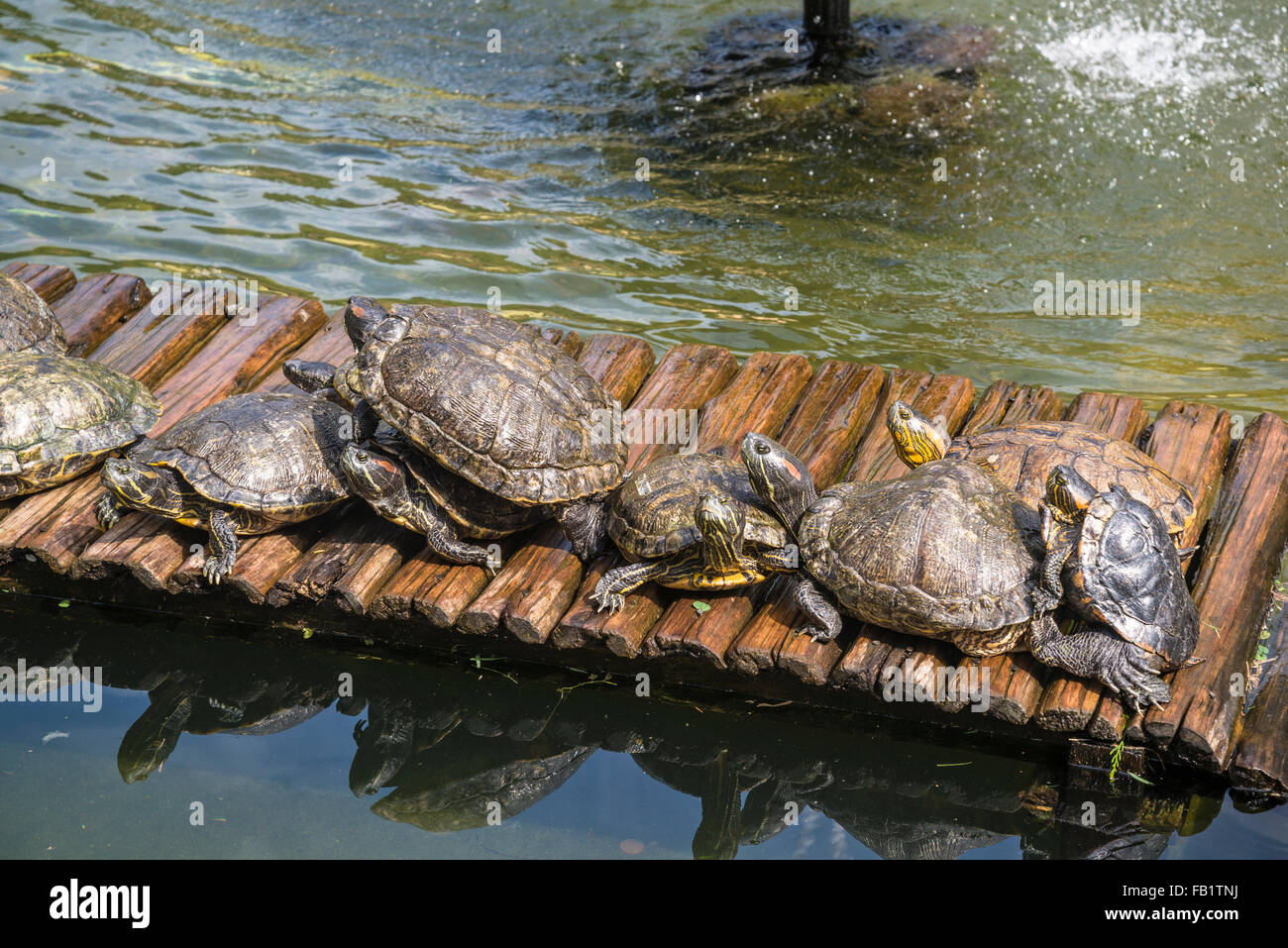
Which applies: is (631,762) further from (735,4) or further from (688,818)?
(735,4)

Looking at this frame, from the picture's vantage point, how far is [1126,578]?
13.6 ft

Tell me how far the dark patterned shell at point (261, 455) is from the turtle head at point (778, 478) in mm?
1834

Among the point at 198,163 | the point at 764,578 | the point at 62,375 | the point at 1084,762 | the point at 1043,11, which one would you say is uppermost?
the point at 1043,11

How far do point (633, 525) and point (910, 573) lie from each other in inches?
45.7

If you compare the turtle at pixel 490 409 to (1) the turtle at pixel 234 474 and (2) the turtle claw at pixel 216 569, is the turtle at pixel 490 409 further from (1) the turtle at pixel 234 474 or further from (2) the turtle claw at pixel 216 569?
(2) the turtle claw at pixel 216 569

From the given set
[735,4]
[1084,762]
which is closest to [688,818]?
[1084,762]

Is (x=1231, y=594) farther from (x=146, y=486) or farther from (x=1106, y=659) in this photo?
(x=146, y=486)

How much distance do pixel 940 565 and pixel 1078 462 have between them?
982 millimetres

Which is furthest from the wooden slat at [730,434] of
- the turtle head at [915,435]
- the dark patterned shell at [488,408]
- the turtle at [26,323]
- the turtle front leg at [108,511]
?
the turtle at [26,323]

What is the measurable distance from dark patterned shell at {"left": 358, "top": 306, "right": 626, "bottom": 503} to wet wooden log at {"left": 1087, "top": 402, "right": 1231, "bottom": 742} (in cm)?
267

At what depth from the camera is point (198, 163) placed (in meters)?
10.1

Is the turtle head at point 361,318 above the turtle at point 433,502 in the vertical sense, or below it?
above

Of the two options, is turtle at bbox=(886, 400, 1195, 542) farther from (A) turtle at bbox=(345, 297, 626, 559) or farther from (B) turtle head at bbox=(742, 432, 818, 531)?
(A) turtle at bbox=(345, 297, 626, 559)

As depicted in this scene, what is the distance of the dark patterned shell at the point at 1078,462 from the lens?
463 cm
